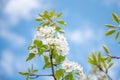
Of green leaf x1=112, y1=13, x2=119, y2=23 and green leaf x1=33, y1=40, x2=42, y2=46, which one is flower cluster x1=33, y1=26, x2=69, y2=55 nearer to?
green leaf x1=33, y1=40, x2=42, y2=46

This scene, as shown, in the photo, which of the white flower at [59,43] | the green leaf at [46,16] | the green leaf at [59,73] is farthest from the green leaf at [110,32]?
the green leaf at [46,16]

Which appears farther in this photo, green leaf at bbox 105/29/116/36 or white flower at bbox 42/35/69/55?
green leaf at bbox 105/29/116/36

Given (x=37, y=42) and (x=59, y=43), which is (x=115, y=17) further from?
(x=37, y=42)

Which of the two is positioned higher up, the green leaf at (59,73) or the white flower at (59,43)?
the white flower at (59,43)

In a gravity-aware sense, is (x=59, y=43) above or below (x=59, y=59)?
above

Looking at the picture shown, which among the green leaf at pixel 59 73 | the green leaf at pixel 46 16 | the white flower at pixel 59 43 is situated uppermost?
the green leaf at pixel 46 16

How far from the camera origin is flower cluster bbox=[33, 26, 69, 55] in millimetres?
2618

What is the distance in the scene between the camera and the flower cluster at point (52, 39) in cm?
262

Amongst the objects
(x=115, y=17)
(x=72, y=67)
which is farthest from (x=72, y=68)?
(x=115, y=17)

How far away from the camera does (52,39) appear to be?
2.62 meters

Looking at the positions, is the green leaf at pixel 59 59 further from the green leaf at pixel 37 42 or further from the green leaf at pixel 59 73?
the green leaf at pixel 37 42

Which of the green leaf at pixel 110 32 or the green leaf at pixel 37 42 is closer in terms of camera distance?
the green leaf at pixel 37 42

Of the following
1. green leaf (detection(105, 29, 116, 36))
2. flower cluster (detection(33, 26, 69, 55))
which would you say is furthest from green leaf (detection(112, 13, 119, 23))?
flower cluster (detection(33, 26, 69, 55))

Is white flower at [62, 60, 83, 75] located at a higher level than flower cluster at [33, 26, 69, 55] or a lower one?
lower
